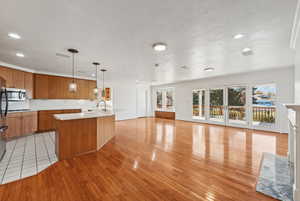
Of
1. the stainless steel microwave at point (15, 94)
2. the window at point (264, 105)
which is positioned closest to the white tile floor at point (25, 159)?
the stainless steel microwave at point (15, 94)

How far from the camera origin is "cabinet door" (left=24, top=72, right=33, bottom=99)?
15.4 feet

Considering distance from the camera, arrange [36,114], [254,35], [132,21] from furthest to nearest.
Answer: [36,114] → [254,35] → [132,21]

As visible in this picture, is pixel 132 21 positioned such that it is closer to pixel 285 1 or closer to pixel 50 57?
pixel 285 1

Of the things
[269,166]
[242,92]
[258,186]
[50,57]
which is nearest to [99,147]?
[50,57]

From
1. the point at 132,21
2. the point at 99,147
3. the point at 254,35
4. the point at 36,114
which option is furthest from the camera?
the point at 36,114

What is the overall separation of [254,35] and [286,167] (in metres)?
2.70

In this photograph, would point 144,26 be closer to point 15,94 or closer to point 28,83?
point 15,94

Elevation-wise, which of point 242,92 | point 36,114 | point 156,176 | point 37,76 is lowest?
point 156,176

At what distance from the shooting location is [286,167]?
8.28 ft

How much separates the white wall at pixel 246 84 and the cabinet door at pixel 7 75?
7929 millimetres

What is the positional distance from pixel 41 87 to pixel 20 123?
5.30ft

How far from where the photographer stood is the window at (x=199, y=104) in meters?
7.48

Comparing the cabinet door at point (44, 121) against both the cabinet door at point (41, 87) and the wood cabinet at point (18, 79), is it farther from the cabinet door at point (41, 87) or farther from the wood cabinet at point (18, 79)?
the wood cabinet at point (18, 79)

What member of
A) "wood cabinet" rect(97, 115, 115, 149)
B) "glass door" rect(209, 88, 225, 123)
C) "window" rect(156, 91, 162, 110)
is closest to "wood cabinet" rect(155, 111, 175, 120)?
"window" rect(156, 91, 162, 110)
